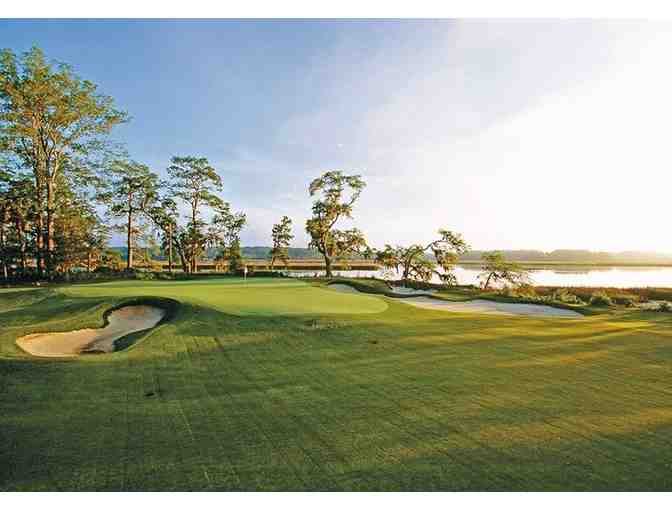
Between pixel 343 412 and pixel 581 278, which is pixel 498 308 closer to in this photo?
pixel 343 412

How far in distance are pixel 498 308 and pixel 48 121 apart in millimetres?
26966

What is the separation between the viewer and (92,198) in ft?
80.9

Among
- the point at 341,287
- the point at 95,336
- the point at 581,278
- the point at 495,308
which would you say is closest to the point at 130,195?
the point at 341,287

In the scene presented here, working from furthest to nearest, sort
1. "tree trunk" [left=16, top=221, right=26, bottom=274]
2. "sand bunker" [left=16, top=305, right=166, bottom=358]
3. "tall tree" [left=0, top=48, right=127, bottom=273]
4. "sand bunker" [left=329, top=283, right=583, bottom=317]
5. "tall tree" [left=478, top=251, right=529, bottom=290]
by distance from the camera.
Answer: "tall tree" [left=478, top=251, right=529, bottom=290], "tree trunk" [left=16, top=221, right=26, bottom=274], "tall tree" [left=0, top=48, right=127, bottom=273], "sand bunker" [left=329, top=283, right=583, bottom=317], "sand bunker" [left=16, top=305, right=166, bottom=358]

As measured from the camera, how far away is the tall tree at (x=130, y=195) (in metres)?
25.1

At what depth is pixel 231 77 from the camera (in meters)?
15.8

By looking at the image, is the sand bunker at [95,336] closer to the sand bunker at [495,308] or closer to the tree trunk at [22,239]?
the sand bunker at [495,308]

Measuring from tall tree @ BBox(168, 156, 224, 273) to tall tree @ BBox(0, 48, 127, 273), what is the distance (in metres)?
5.92

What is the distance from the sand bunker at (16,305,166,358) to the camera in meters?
6.99

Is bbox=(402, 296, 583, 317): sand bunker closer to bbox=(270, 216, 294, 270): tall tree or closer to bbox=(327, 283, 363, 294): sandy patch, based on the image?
bbox=(327, 283, 363, 294): sandy patch

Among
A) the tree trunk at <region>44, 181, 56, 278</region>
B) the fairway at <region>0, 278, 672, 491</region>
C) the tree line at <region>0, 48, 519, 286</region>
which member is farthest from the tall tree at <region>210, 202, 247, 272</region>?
the fairway at <region>0, 278, 672, 491</region>

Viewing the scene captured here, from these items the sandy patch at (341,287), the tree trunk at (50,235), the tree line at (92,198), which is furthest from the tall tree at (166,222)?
the sandy patch at (341,287)
